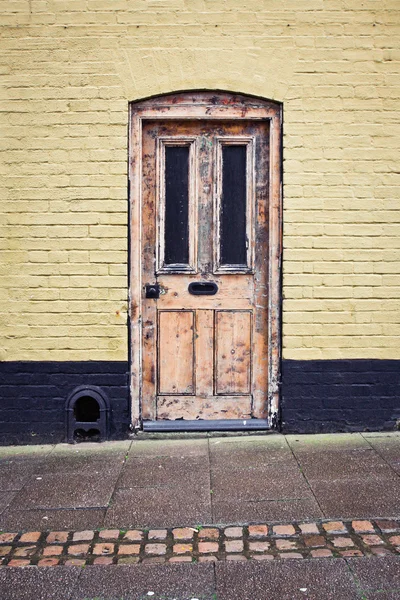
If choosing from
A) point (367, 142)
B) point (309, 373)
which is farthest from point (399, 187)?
point (309, 373)

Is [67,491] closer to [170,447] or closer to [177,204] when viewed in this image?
[170,447]

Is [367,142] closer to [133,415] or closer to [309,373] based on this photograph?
[309,373]

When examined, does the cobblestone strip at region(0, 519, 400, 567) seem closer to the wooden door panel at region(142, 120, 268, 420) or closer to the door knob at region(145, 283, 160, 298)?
the wooden door panel at region(142, 120, 268, 420)

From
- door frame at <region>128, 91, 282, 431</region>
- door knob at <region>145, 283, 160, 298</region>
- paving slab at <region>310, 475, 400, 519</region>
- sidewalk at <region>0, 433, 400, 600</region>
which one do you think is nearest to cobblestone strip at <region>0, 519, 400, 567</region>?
sidewalk at <region>0, 433, 400, 600</region>

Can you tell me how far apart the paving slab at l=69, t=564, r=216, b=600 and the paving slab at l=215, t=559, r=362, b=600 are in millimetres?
94

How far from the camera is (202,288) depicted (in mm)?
5598

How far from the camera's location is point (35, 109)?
212 inches

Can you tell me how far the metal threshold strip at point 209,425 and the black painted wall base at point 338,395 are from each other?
247 mm

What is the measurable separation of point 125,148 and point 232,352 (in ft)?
6.52

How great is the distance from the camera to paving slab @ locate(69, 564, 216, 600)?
3.14 m

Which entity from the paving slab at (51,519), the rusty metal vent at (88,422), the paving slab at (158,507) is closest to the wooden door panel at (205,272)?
the rusty metal vent at (88,422)

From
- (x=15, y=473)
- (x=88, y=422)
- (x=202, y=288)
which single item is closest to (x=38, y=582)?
(x=15, y=473)

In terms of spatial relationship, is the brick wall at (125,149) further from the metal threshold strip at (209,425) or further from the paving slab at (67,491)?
the paving slab at (67,491)

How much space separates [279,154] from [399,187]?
106cm
